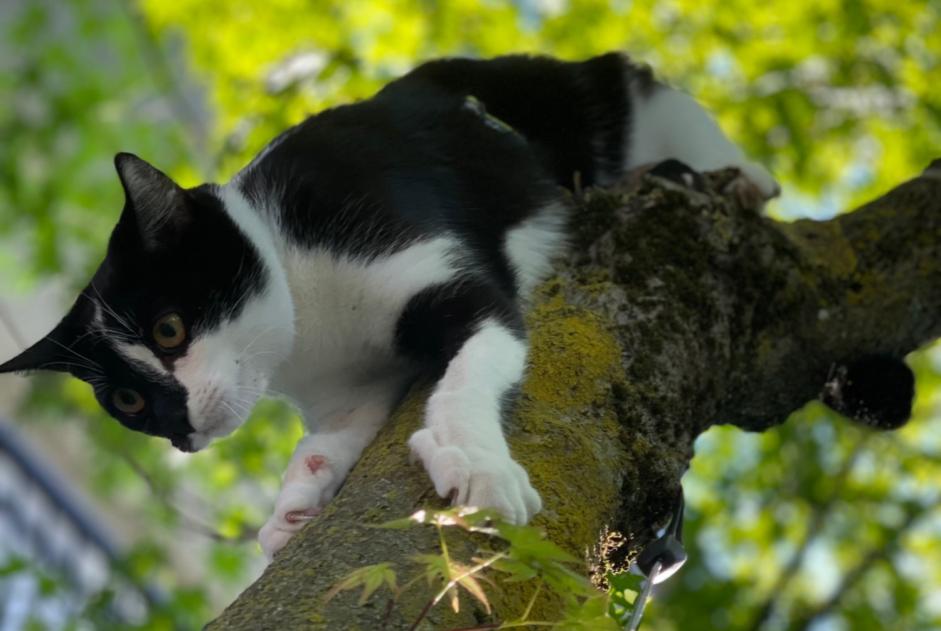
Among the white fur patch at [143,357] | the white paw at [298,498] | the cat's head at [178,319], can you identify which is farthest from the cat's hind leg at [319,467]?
the white fur patch at [143,357]

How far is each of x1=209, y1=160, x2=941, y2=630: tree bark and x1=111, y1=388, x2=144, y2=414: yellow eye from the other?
1.83 ft

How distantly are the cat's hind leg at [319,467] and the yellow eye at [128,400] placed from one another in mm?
311

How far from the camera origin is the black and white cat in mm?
1860

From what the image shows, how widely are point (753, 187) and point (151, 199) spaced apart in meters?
1.24

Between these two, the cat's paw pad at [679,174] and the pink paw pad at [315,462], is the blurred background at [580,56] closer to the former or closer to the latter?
the pink paw pad at [315,462]

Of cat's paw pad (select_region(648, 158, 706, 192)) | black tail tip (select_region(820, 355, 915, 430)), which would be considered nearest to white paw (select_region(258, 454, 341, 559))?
cat's paw pad (select_region(648, 158, 706, 192))

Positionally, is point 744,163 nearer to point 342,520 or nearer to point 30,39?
point 342,520

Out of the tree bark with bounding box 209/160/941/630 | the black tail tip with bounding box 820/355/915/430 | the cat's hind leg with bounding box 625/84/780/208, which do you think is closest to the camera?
the tree bark with bounding box 209/160/941/630

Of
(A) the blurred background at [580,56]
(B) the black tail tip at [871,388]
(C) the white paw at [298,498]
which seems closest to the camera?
(C) the white paw at [298,498]

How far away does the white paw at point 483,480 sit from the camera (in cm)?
130

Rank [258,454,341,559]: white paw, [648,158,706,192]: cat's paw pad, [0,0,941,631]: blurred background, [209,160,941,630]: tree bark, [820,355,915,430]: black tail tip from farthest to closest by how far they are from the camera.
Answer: [0,0,941,631]: blurred background < [820,355,915,430]: black tail tip < [648,158,706,192]: cat's paw pad < [258,454,341,559]: white paw < [209,160,941,630]: tree bark

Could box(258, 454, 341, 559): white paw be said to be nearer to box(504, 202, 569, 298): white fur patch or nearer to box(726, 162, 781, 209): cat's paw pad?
box(504, 202, 569, 298): white fur patch

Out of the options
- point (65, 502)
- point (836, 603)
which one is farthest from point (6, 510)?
point (836, 603)

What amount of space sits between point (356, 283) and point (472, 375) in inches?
18.0
